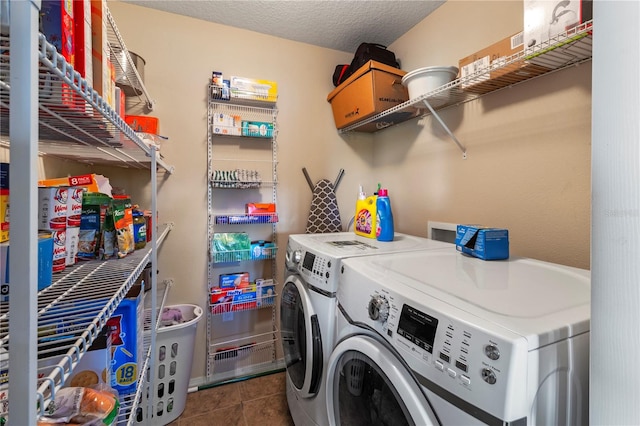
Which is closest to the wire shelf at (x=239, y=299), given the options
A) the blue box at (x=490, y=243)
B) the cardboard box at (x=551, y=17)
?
the blue box at (x=490, y=243)

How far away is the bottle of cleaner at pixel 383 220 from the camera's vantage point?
4.86 ft

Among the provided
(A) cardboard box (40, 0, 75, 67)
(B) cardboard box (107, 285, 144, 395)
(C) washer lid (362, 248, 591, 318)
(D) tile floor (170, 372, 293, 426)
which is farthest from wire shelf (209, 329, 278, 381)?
(A) cardboard box (40, 0, 75, 67)

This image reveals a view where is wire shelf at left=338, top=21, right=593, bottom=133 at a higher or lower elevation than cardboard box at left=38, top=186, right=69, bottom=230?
higher

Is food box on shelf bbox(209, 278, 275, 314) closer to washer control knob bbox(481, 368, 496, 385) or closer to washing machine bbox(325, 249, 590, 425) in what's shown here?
washing machine bbox(325, 249, 590, 425)

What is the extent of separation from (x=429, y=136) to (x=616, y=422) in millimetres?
1657

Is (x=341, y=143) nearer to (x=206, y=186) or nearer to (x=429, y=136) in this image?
(x=429, y=136)

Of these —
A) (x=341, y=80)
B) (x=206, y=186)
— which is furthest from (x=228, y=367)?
(x=341, y=80)

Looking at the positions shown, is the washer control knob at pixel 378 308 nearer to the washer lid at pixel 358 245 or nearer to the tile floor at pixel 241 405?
the washer lid at pixel 358 245

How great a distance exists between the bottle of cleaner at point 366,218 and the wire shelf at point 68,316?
1119 millimetres

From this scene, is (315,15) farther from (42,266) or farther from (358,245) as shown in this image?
(42,266)

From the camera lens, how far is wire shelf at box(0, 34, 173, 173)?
42 centimetres

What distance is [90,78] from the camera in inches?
24.9

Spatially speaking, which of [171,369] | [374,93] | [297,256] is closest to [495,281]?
[297,256]

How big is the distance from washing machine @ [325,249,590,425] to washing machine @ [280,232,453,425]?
0.26 ft
